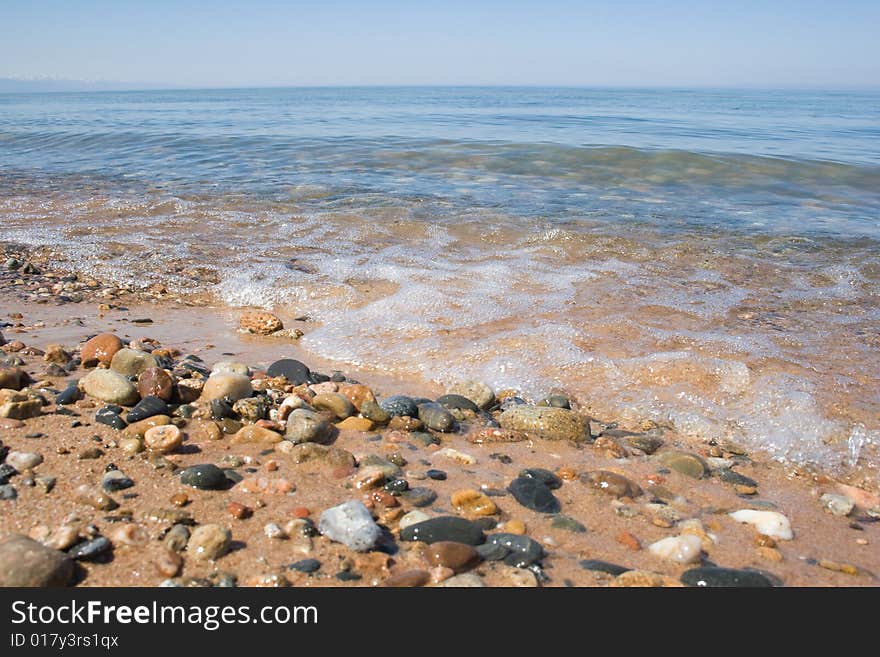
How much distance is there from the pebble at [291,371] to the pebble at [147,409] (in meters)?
0.63

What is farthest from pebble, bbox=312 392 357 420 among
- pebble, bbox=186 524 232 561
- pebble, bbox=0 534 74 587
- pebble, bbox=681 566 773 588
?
pebble, bbox=681 566 773 588

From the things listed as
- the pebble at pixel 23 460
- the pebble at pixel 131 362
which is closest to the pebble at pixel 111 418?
the pebble at pixel 23 460

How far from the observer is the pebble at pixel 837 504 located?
2438 mm

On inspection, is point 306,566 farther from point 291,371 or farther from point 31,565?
point 291,371

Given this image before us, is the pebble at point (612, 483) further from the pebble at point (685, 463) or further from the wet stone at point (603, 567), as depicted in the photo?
the wet stone at point (603, 567)

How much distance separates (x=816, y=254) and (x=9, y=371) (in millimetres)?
6824

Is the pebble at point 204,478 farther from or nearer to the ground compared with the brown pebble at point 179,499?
farther from the ground

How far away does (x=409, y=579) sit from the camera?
1.81 meters

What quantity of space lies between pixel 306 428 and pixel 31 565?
1.14 meters

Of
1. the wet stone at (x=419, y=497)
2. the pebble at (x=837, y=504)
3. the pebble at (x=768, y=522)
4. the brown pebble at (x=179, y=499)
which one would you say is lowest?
the pebble at (x=837, y=504)

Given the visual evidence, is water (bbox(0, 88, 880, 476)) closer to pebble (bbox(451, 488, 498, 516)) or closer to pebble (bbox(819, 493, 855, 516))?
pebble (bbox(819, 493, 855, 516))

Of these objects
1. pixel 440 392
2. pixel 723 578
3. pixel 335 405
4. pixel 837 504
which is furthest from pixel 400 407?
pixel 837 504
